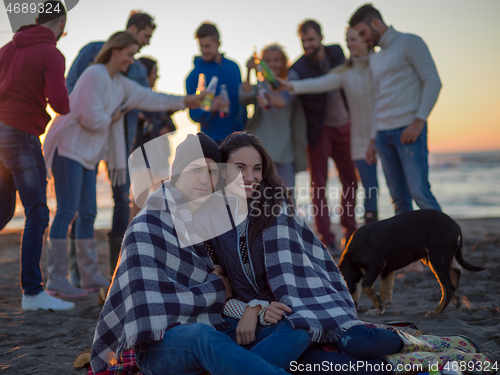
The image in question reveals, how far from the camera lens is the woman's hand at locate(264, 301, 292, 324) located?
2.19 metres

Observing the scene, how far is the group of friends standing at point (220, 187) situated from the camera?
212 centimetres

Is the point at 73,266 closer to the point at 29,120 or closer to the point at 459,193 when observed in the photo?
the point at 29,120

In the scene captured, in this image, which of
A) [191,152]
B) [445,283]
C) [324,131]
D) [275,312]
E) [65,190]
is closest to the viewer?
[275,312]

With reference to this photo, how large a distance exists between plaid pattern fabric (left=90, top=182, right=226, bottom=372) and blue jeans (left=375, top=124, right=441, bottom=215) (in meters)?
2.41

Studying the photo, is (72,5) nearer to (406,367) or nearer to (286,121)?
(286,121)

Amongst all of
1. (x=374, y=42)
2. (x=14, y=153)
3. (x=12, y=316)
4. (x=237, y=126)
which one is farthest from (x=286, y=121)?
(x=12, y=316)

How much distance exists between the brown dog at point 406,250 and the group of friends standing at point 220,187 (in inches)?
19.2

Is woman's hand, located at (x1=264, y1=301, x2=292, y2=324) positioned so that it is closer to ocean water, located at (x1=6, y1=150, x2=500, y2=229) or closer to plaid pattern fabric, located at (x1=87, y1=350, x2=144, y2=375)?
Result: plaid pattern fabric, located at (x1=87, y1=350, x2=144, y2=375)

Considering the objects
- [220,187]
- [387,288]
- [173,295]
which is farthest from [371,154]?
[173,295]

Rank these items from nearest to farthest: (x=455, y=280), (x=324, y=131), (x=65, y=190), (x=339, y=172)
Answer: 1. (x=455, y=280)
2. (x=65, y=190)
3. (x=324, y=131)
4. (x=339, y=172)

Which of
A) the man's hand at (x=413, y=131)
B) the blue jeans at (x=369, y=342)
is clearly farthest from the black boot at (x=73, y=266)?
the man's hand at (x=413, y=131)

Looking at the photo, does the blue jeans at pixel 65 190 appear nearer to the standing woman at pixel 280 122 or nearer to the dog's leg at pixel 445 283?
the standing woman at pixel 280 122

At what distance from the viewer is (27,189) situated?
11.3 feet

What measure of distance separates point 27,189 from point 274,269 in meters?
2.08
